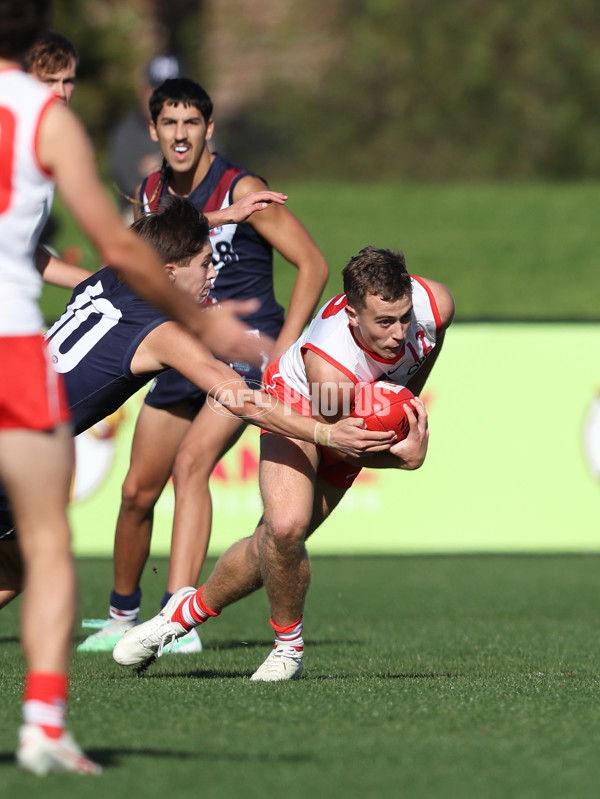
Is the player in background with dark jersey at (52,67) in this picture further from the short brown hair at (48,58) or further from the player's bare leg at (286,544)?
the player's bare leg at (286,544)

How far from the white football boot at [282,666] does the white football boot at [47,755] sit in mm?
1920

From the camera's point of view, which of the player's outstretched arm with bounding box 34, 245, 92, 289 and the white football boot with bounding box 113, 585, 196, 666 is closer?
the white football boot with bounding box 113, 585, 196, 666

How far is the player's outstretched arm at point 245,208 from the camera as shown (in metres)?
5.66

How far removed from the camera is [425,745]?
3.74 metres

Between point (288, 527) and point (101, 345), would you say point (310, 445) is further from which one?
point (101, 345)

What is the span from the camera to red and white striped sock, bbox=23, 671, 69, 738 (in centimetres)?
323

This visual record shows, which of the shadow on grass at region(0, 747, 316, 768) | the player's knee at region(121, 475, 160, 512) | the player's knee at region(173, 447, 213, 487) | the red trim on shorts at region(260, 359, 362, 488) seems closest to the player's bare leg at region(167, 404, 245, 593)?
the player's knee at region(173, 447, 213, 487)

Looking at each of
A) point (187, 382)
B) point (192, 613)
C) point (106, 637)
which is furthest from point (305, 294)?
point (106, 637)

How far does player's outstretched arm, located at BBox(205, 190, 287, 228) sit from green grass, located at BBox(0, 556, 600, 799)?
1916 mm

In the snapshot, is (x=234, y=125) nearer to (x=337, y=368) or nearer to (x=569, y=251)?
(x=569, y=251)

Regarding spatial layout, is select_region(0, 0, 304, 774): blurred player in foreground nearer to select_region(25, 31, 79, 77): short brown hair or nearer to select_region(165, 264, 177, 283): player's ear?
select_region(165, 264, 177, 283): player's ear

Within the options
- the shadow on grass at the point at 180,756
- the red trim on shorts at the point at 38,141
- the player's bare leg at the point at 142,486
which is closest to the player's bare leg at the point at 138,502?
the player's bare leg at the point at 142,486

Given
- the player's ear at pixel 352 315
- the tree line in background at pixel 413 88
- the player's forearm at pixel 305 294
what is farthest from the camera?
the tree line in background at pixel 413 88

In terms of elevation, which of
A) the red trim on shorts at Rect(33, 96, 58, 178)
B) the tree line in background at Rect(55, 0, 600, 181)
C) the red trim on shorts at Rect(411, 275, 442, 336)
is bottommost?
the red trim on shorts at Rect(411, 275, 442, 336)
